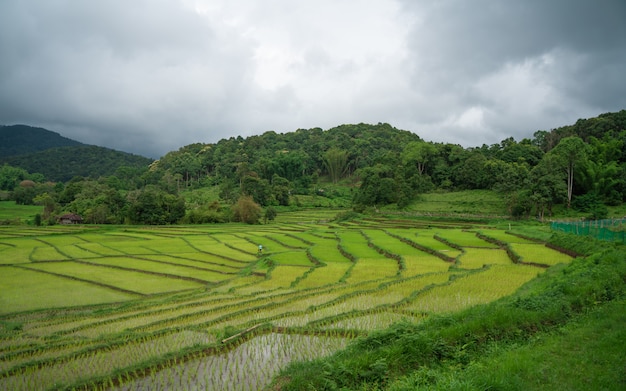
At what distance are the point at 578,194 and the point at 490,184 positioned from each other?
14.3m

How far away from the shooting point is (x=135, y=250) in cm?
2694

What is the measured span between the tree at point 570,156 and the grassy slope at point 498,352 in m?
45.7

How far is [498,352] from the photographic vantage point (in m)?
6.23

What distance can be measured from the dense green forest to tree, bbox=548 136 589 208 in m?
0.11

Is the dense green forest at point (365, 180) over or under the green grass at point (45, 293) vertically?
over

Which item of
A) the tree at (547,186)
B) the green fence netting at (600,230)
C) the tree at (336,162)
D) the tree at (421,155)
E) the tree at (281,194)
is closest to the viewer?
the green fence netting at (600,230)

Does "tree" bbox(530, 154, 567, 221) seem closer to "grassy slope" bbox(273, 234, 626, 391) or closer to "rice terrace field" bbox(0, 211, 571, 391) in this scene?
"rice terrace field" bbox(0, 211, 571, 391)

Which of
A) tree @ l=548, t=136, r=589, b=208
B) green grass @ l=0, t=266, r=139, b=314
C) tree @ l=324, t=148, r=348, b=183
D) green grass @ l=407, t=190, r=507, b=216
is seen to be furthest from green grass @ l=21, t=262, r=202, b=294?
tree @ l=324, t=148, r=348, b=183

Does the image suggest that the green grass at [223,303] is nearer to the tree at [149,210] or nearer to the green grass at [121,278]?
the green grass at [121,278]

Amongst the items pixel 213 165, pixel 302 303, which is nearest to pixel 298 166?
pixel 213 165

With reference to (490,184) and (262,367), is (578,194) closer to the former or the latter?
(490,184)

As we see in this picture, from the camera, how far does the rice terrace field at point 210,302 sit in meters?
6.96

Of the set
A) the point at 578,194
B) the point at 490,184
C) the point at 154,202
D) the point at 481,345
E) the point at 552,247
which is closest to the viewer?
the point at 481,345

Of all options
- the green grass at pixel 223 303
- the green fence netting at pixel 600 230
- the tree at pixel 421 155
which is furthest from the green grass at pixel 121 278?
the tree at pixel 421 155
